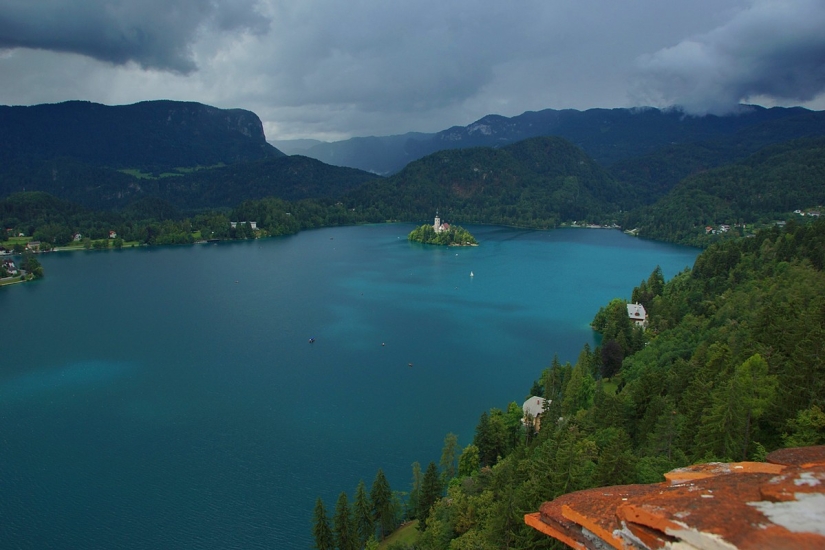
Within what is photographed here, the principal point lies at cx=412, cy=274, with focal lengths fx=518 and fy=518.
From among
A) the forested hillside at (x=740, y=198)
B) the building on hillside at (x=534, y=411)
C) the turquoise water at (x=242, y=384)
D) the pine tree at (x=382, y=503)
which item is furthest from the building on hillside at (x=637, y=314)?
the forested hillside at (x=740, y=198)

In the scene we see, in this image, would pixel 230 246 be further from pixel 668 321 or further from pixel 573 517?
pixel 573 517

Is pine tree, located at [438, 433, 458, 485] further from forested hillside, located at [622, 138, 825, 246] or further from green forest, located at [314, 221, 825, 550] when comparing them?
forested hillside, located at [622, 138, 825, 246]

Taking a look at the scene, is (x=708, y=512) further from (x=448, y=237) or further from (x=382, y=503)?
(x=448, y=237)

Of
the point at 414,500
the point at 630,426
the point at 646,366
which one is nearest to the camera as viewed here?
the point at 630,426

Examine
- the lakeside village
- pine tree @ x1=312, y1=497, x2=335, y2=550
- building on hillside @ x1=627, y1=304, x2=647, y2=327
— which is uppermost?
the lakeside village

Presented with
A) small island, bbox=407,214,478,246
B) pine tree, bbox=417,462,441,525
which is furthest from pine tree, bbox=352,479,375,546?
small island, bbox=407,214,478,246

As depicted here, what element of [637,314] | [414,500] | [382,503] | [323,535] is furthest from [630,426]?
[637,314]

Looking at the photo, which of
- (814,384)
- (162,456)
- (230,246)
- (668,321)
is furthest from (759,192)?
(162,456)
